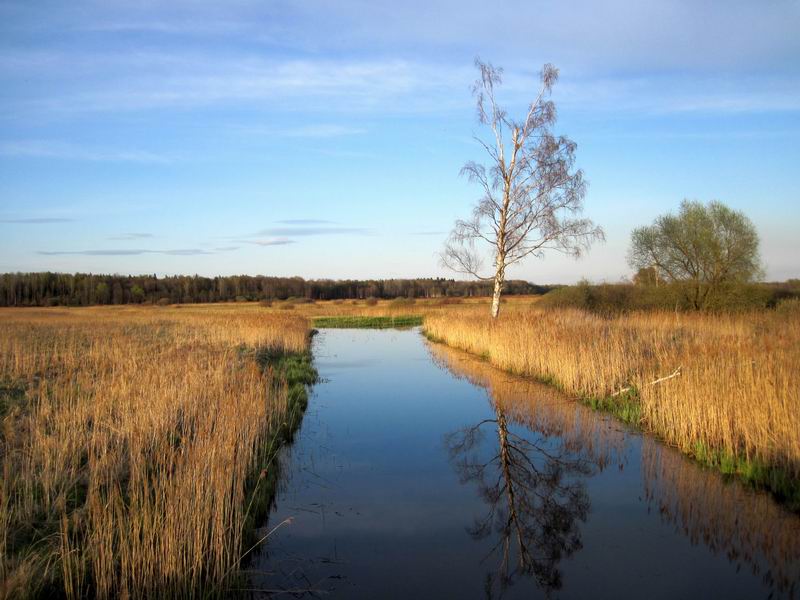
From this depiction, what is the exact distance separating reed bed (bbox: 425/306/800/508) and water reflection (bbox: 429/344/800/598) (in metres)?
0.41

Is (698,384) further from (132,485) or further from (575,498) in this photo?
(132,485)

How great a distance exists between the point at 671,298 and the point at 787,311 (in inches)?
237

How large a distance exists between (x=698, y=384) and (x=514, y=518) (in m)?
3.97

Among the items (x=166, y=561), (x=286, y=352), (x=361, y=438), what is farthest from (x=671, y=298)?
(x=166, y=561)

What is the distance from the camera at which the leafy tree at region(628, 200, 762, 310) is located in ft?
83.3

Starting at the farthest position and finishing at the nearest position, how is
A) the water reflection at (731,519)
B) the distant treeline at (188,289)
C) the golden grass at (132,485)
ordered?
the distant treeline at (188,289), the water reflection at (731,519), the golden grass at (132,485)

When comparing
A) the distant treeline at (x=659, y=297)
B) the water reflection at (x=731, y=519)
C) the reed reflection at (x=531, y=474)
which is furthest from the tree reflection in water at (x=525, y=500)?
the distant treeline at (x=659, y=297)

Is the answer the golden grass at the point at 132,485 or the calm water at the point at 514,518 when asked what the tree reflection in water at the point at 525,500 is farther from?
the golden grass at the point at 132,485

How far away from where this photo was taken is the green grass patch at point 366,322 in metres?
41.3

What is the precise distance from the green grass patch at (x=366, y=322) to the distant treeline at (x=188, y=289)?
94.1ft

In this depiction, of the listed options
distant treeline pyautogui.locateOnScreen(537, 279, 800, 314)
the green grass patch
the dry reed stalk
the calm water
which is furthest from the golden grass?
the green grass patch

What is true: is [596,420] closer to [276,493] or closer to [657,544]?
[657,544]

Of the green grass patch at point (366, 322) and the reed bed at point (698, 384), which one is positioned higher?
the reed bed at point (698, 384)

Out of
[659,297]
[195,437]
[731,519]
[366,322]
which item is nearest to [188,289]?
[366,322]
